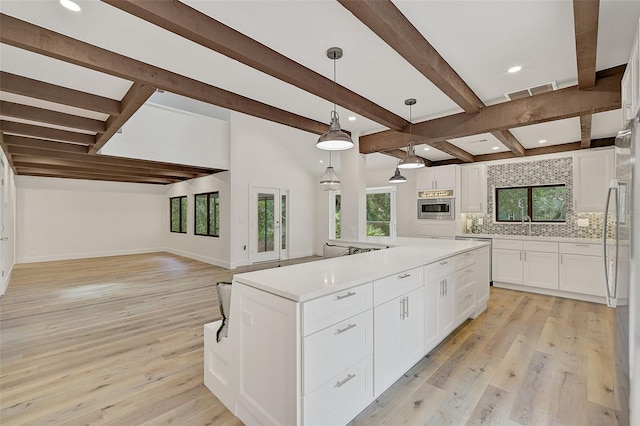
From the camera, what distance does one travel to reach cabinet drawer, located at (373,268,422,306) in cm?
200

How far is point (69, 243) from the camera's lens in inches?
338

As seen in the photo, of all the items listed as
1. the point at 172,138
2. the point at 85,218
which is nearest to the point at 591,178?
the point at 172,138

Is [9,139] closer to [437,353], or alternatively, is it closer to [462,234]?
[437,353]

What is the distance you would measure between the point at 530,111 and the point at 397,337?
2.95 metres

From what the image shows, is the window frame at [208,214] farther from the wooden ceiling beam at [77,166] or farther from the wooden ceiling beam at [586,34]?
the wooden ceiling beam at [586,34]

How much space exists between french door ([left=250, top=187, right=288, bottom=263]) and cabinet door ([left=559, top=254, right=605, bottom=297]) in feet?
19.9

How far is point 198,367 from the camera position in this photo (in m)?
2.52

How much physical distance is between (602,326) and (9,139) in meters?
8.80

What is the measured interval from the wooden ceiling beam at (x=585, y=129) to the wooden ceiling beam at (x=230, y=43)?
2.69 metres

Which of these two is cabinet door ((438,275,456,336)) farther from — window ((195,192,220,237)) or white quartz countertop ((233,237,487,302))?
window ((195,192,220,237))

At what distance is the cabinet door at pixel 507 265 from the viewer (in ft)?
16.3

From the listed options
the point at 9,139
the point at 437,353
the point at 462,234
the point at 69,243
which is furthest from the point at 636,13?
the point at 69,243

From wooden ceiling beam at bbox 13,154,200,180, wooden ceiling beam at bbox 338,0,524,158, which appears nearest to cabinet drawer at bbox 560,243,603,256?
wooden ceiling beam at bbox 338,0,524,158

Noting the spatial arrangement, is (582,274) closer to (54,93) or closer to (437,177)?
(437,177)
